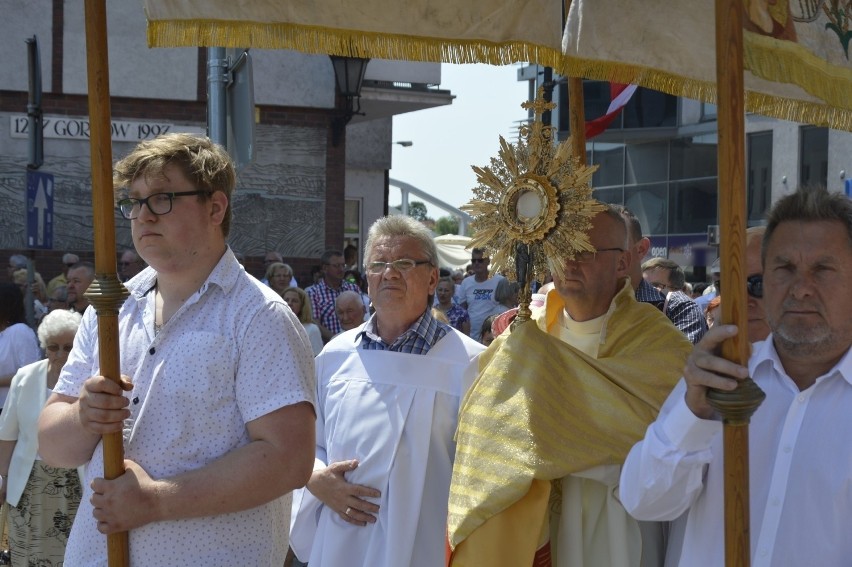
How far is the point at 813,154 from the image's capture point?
24.9m

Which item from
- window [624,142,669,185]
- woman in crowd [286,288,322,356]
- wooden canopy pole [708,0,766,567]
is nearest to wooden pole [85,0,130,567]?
wooden canopy pole [708,0,766,567]

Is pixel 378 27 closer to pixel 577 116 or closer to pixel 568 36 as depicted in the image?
pixel 568 36

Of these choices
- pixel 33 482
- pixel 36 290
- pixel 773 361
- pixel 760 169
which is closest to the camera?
pixel 773 361

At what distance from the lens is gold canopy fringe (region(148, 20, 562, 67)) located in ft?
10.6

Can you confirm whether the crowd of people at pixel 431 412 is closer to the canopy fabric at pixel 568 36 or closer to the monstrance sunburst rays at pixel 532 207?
the monstrance sunburst rays at pixel 532 207

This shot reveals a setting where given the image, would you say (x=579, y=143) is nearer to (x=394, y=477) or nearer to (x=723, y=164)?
(x=394, y=477)

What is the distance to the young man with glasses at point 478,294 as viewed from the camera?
38.4 feet

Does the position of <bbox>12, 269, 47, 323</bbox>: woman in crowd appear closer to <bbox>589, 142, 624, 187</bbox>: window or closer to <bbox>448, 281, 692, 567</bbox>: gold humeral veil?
<bbox>448, 281, 692, 567</bbox>: gold humeral veil

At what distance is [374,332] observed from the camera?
4.25 metres

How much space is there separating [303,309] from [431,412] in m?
5.11

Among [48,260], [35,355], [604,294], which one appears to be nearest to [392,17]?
[604,294]

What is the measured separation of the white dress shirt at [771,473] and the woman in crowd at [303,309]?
6170mm

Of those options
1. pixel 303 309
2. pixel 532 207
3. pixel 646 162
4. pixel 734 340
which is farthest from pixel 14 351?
pixel 646 162

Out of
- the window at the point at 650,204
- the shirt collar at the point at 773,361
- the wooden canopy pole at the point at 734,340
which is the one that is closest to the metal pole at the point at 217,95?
the shirt collar at the point at 773,361
